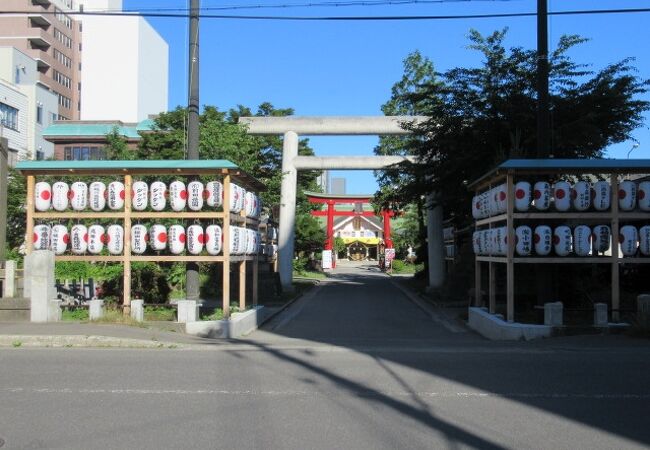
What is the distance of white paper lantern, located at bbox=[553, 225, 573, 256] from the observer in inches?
514

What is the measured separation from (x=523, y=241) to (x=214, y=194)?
257 inches

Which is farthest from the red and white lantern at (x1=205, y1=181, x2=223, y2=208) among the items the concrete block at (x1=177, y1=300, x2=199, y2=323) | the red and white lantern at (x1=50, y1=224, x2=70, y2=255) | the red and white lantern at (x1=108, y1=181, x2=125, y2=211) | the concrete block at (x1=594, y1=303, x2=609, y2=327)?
the concrete block at (x1=594, y1=303, x2=609, y2=327)

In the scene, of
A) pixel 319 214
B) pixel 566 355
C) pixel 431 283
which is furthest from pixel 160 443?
pixel 319 214

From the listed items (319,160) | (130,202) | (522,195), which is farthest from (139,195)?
(319,160)

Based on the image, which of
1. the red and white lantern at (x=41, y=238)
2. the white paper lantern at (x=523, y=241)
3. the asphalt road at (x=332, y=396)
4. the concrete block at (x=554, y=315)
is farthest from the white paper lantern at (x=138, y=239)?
the concrete block at (x=554, y=315)

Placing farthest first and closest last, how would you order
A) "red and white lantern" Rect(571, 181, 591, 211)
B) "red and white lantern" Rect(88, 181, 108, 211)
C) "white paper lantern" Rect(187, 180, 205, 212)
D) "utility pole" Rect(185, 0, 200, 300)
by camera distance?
"utility pole" Rect(185, 0, 200, 300)
"red and white lantern" Rect(88, 181, 108, 211)
"white paper lantern" Rect(187, 180, 205, 212)
"red and white lantern" Rect(571, 181, 591, 211)

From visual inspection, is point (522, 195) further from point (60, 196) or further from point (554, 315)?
point (60, 196)

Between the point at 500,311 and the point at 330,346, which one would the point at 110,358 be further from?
the point at 500,311

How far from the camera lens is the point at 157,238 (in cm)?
1420

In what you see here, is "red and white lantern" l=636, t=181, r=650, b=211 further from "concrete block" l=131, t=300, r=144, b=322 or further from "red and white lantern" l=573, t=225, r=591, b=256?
"concrete block" l=131, t=300, r=144, b=322

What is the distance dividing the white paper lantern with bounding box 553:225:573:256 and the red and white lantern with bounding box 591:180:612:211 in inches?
29.4

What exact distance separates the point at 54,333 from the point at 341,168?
744 inches

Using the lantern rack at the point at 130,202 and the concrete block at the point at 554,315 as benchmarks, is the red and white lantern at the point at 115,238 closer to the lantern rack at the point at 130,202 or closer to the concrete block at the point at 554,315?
the lantern rack at the point at 130,202

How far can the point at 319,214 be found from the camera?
66688mm
